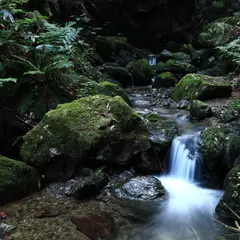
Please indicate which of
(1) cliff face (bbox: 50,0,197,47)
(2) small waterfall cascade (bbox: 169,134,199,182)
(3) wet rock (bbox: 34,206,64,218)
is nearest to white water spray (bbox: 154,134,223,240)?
(2) small waterfall cascade (bbox: 169,134,199,182)

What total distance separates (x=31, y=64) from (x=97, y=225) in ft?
9.69

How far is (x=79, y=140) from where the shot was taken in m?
5.34

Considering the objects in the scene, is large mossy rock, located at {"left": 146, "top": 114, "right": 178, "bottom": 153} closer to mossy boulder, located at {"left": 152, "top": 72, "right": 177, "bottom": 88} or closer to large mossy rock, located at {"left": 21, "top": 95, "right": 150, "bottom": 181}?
large mossy rock, located at {"left": 21, "top": 95, "right": 150, "bottom": 181}

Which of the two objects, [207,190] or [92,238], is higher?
[207,190]

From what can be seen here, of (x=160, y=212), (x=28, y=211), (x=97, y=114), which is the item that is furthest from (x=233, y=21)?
(x=28, y=211)

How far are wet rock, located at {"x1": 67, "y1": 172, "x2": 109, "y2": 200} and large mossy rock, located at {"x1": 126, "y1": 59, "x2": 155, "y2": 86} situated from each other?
790 cm

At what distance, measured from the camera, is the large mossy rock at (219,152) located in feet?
17.9

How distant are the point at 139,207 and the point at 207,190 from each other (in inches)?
56.6

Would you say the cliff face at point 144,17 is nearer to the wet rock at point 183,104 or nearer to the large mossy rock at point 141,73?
the large mossy rock at point 141,73

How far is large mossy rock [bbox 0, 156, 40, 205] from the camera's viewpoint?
4695 mm

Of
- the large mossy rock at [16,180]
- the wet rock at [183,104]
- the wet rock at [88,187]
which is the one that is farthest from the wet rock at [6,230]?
the wet rock at [183,104]

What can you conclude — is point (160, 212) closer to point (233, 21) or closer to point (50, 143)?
point (50, 143)

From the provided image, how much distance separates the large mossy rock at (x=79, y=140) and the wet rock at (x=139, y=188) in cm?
48

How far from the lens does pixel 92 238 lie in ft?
13.0
